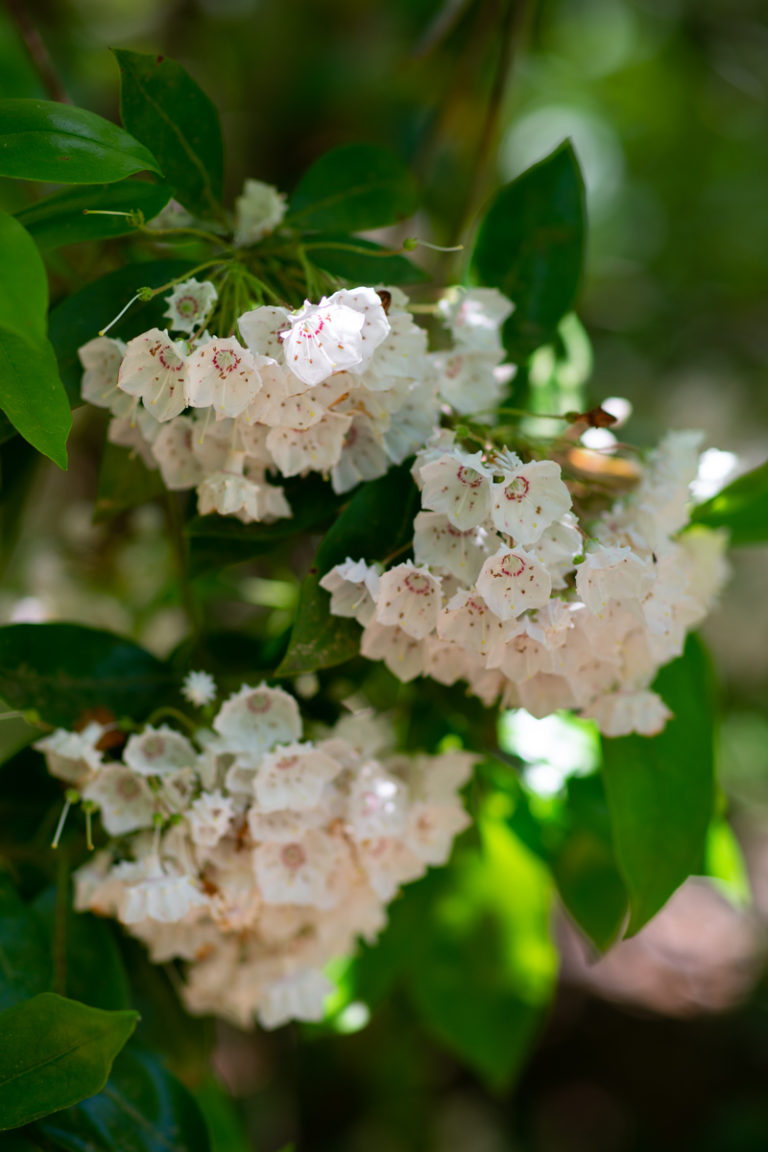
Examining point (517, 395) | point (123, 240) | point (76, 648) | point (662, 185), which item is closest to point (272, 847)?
point (76, 648)

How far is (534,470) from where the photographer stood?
33.2 inches

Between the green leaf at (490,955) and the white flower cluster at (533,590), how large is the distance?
59 cm

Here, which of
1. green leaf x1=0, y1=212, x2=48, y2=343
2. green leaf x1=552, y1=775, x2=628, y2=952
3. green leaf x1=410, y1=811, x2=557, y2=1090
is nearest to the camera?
green leaf x1=0, y1=212, x2=48, y2=343

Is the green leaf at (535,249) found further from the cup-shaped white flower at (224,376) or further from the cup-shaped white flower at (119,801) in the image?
the cup-shaped white flower at (119,801)

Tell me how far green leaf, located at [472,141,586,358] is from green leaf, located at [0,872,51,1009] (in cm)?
86

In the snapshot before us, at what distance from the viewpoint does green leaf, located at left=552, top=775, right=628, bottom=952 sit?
1390 mm

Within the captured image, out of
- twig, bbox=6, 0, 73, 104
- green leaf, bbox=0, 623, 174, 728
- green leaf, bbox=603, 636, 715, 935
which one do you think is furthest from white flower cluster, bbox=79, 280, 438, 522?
twig, bbox=6, 0, 73, 104

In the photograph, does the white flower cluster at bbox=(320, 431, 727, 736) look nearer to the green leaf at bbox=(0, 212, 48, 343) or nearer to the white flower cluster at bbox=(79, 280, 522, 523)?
the white flower cluster at bbox=(79, 280, 522, 523)

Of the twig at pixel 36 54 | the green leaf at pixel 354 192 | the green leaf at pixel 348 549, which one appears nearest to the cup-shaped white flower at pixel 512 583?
the green leaf at pixel 348 549

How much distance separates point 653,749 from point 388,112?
7.86ft

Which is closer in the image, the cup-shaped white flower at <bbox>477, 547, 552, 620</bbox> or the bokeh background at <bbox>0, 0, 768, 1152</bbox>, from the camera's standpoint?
the cup-shaped white flower at <bbox>477, 547, 552, 620</bbox>

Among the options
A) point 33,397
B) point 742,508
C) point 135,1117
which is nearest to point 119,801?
point 135,1117

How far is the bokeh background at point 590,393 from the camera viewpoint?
282 cm

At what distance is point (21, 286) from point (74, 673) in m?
0.53
